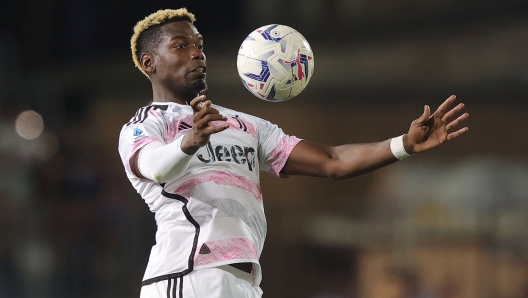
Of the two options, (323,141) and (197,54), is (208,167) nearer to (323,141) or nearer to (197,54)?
(197,54)

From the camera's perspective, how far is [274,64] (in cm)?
255

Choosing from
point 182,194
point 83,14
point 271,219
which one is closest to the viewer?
point 182,194

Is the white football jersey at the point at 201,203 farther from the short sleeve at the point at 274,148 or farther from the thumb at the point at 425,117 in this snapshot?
the thumb at the point at 425,117

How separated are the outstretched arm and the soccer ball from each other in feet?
0.86

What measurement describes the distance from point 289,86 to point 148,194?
67 centimetres

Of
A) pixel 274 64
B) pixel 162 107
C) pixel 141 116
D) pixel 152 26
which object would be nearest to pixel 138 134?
pixel 141 116

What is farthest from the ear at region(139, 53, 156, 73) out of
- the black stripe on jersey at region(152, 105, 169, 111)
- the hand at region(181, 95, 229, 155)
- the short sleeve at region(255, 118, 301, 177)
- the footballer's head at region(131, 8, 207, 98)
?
the hand at region(181, 95, 229, 155)

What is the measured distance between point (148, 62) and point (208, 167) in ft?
2.19

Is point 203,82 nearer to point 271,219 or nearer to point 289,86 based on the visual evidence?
point 289,86

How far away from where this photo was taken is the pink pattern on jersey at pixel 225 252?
2303 millimetres

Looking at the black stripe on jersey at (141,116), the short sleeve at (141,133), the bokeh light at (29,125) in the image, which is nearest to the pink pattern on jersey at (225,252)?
the short sleeve at (141,133)

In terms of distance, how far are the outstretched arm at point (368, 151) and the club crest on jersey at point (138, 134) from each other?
64 centimetres

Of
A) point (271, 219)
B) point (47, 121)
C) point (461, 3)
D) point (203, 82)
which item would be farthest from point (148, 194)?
point (47, 121)

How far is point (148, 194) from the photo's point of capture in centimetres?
247
